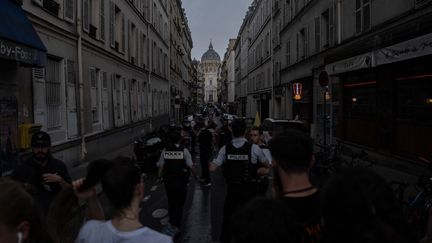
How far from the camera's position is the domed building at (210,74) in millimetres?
179375

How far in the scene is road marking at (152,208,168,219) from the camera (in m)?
7.98

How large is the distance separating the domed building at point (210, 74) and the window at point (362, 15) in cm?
16259

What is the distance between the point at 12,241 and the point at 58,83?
11.3 meters

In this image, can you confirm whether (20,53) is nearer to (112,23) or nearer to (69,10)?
(69,10)

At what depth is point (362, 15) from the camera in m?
15.0

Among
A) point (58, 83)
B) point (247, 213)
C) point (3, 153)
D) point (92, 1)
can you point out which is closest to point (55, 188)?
point (247, 213)

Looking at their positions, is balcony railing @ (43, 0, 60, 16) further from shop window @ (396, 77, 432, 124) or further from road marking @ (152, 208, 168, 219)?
shop window @ (396, 77, 432, 124)

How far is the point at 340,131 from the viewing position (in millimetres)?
18031

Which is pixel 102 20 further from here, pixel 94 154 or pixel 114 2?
pixel 94 154

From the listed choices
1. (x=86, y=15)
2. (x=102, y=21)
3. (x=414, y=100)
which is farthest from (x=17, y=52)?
(x=414, y=100)

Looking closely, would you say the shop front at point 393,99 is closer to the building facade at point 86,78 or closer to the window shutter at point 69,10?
the building facade at point 86,78

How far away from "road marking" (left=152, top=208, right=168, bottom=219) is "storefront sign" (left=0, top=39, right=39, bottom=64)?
13.6ft

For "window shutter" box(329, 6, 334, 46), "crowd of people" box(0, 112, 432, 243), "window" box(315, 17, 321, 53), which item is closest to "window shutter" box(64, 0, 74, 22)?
"window shutter" box(329, 6, 334, 46)

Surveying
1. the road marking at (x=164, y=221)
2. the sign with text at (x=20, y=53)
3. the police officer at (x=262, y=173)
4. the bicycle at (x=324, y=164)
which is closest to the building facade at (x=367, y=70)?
the bicycle at (x=324, y=164)
